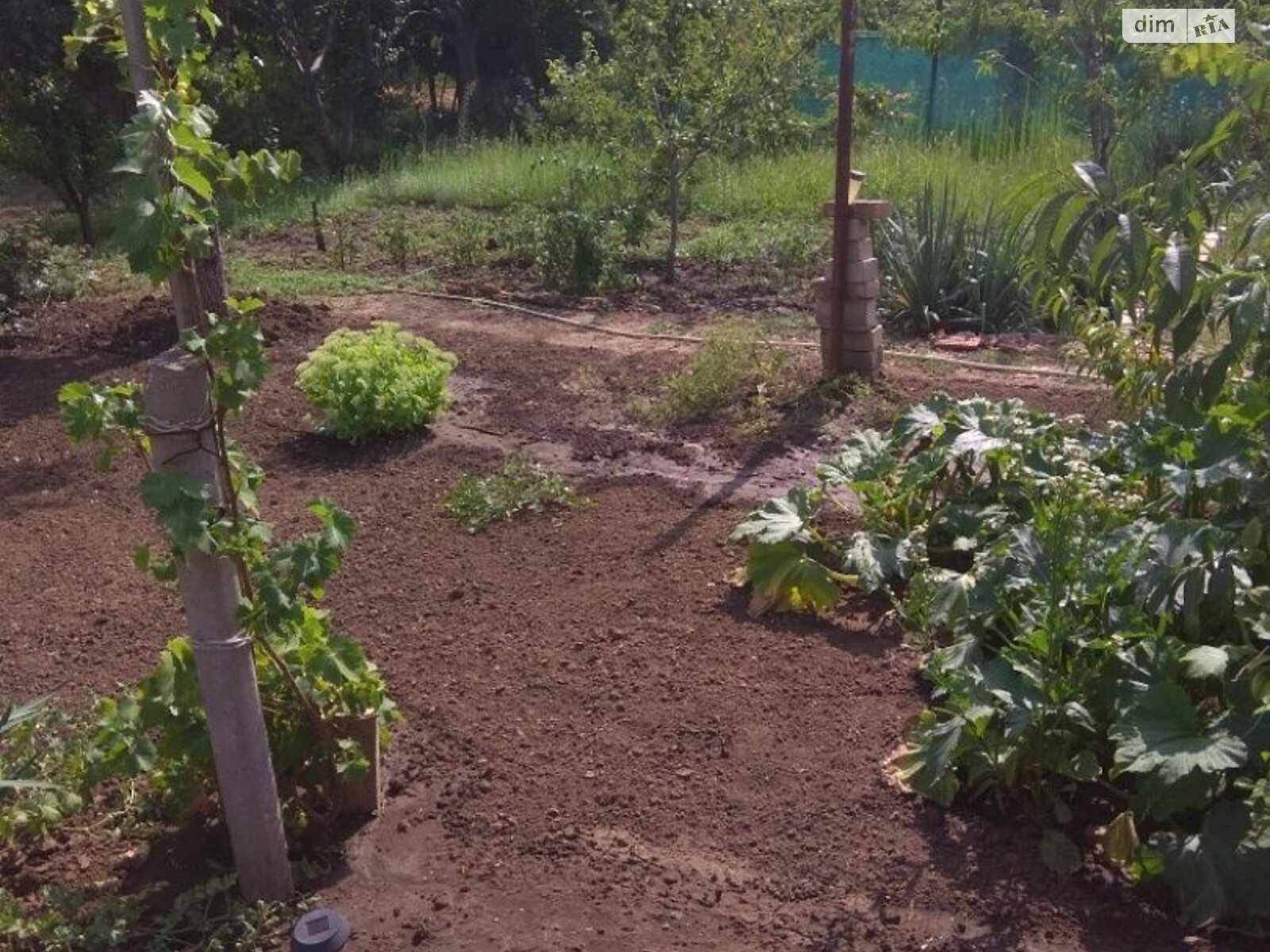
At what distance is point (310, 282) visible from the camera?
9.58m

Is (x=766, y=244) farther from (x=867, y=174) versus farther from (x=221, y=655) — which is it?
(x=221, y=655)

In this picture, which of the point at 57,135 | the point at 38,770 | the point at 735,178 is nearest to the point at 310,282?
the point at 57,135

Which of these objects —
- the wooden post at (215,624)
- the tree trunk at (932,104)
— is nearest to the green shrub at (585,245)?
the tree trunk at (932,104)

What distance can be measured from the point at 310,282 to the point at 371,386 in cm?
374

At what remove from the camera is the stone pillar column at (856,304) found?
6.69 metres

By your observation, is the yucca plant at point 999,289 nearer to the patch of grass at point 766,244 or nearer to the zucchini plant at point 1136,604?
the patch of grass at point 766,244

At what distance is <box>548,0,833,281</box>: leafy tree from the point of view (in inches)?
385

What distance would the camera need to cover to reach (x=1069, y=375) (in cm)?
706

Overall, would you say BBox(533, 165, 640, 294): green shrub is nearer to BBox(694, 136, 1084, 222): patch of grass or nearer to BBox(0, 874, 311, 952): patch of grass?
BBox(694, 136, 1084, 222): patch of grass

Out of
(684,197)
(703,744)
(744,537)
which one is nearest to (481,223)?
(684,197)

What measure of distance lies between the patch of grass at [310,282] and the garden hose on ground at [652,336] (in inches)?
5.2

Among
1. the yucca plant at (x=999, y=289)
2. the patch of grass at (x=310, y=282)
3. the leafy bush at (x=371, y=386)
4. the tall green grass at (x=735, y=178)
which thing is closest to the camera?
the leafy bush at (x=371, y=386)

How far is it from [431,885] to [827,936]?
0.94 m

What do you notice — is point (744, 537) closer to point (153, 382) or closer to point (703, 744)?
point (703, 744)
